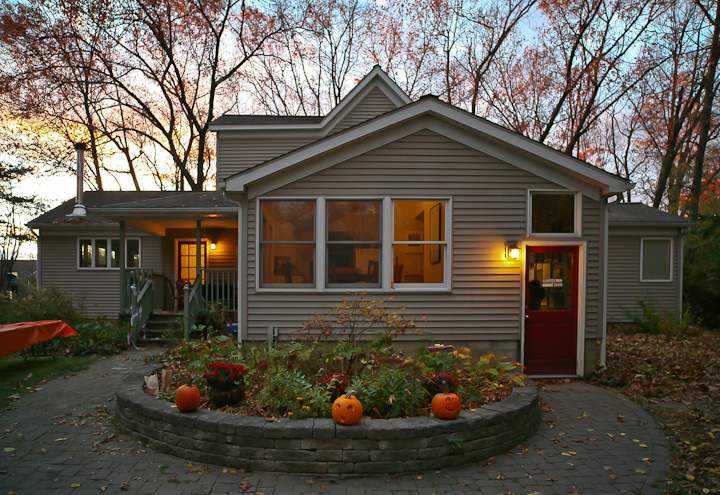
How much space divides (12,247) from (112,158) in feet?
22.4

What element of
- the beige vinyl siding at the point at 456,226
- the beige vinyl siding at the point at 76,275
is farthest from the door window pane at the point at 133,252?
the beige vinyl siding at the point at 456,226

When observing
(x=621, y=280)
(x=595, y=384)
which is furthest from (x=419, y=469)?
(x=621, y=280)

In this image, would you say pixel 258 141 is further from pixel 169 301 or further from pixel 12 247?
pixel 12 247

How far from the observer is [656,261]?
14602 millimetres

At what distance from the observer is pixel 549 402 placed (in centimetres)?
632

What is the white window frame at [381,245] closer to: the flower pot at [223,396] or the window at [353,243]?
the window at [353,243]

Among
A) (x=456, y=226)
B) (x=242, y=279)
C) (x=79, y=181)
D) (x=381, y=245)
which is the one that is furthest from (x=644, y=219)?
(x=79, y=181)

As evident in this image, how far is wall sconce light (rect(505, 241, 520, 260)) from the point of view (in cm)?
729

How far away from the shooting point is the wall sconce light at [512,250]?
23.9 feet

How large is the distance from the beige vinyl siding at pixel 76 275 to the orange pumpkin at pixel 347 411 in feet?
44.6

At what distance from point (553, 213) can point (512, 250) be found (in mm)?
981

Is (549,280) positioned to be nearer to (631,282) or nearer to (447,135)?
(447,135)

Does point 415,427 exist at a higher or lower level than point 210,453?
higher

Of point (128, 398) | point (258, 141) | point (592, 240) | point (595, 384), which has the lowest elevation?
point (595, 384)
